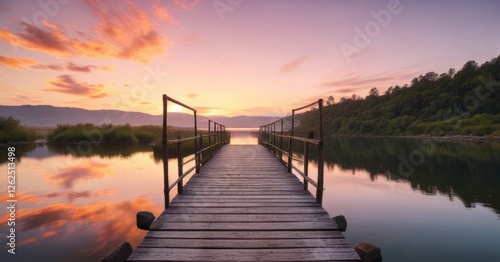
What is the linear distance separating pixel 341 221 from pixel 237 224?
1543 millimetres

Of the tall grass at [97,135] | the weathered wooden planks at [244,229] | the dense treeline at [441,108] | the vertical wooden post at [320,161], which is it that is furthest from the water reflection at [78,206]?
the dense treeline at [441,108]

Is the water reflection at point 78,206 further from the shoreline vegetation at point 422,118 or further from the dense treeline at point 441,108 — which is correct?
the dense treeline at point 441,108

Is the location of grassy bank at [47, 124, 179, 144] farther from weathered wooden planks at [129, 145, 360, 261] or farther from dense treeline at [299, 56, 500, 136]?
dense treeline at [299, 56, 500, 136]

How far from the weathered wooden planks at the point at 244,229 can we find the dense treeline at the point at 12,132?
99.6ft

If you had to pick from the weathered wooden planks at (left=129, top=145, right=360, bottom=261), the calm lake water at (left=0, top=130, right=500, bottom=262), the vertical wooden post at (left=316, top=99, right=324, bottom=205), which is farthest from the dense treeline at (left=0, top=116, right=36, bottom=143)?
the vertical wooden post at (left=316, top=99, right=324, bottom=205)

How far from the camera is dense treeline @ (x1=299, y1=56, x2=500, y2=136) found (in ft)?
201

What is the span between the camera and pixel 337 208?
9.14 metres

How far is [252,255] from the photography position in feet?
9.21

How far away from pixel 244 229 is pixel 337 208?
670 centimetres

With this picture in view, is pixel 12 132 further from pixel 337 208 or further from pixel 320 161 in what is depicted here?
pixel 320 161

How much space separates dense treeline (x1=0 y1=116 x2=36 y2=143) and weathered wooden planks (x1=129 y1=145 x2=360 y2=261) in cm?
3037

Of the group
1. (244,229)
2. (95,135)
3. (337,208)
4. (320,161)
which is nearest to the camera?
(244,229)

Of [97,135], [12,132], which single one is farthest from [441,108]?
[12,132]

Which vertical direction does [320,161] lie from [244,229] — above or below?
above
